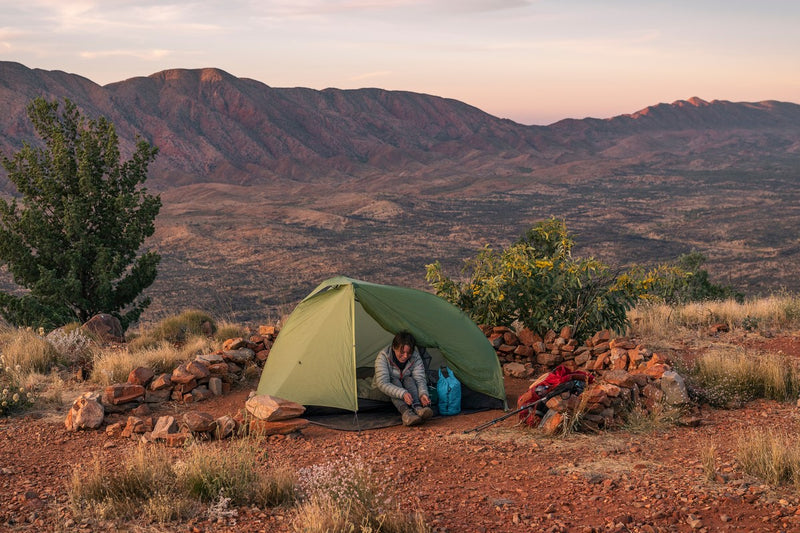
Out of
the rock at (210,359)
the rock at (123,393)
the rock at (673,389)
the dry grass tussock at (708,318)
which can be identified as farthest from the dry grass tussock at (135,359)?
the dry grass tussock at (708,318)

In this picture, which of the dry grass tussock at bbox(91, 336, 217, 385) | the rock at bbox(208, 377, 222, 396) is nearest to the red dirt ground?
the dry grass tussock at bbox(91, 336, 217, 385)

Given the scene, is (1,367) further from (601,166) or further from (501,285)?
(601,166)

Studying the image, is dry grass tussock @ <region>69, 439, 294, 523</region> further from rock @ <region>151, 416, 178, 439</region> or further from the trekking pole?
the trekking pole

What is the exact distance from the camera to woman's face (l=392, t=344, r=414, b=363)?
23.1ft

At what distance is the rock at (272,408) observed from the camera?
21.0ft

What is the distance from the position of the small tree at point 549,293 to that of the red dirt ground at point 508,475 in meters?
2.21

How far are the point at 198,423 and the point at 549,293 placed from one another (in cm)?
471

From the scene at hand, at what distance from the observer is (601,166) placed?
271ft

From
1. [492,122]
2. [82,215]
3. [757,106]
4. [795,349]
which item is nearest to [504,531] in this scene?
[795,349]

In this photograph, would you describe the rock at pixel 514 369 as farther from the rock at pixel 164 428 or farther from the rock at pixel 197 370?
the rock at pixel 164 428

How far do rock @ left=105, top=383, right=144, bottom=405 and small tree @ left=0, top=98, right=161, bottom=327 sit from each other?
15.9ft

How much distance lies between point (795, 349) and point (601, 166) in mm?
77642

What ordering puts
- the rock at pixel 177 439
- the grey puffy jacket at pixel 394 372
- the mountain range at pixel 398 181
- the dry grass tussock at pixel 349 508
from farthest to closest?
the mountain range at pixel 398 181
the grey puffy jacket at pixel 394 372
the rock at pixel 177 439
the dry grass tussock at pixel 349 508

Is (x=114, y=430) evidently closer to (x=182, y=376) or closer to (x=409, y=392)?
(x=182, y=376)
